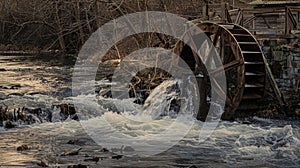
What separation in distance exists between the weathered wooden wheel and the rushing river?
533 millimetres

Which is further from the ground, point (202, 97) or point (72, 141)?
point (202, 97)

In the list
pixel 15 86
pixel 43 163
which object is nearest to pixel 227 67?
pixel 43 163

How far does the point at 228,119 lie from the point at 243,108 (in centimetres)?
45

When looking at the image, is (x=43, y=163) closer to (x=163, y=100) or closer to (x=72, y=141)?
(x=72, y=141)

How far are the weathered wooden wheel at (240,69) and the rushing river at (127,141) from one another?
21.0 inches

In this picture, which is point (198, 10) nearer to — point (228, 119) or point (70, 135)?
point (228, 119)

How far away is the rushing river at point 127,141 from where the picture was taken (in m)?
8.34

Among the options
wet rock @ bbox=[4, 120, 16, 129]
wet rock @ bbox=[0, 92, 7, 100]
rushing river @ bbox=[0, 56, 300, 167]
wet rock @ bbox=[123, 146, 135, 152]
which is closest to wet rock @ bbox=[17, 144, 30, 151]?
rushing river @ bbox=[0, 56, 300, 167]

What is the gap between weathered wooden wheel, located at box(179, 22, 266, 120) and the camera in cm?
1191

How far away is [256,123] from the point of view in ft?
38.0

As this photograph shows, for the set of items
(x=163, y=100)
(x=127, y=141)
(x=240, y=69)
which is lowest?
(x=127, y=141)

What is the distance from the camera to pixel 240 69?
39.6 ft

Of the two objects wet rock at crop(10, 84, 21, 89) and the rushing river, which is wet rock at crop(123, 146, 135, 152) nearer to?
the rushing river

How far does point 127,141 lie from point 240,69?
12.5 ft
